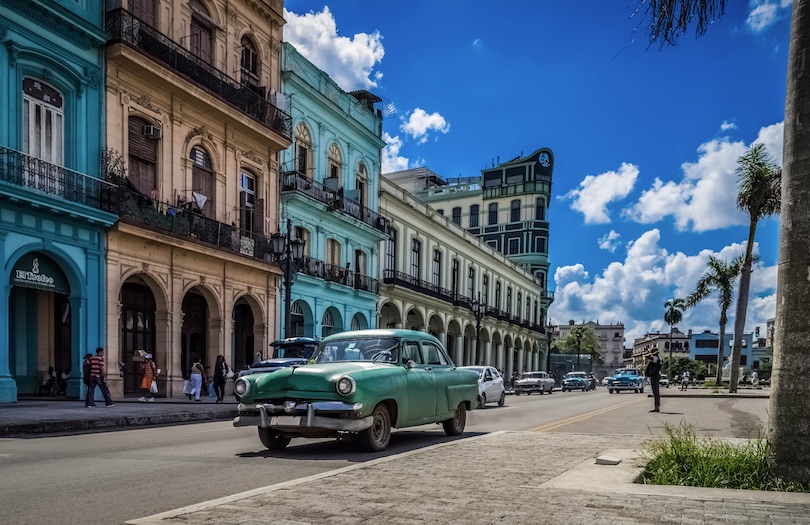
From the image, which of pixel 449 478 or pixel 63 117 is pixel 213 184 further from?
pixel 449 478

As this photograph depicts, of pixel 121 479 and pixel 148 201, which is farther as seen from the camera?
pixel 148 201

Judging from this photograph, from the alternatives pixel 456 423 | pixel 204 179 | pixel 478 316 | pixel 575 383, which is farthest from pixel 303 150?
pixel 575 383

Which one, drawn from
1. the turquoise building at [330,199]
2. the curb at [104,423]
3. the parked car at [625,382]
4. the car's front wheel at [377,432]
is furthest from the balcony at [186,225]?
the parked car at [625,382]

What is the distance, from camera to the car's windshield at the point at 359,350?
34.3 feet

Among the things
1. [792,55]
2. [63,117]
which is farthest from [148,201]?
[792,55]

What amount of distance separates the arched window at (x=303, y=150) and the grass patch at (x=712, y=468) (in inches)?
1064

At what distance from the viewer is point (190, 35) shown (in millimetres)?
26406

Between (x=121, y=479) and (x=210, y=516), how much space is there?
109 inches

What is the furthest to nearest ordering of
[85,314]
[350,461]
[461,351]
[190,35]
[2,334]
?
[461,351] < [190,35] < [85,314] < [2,334] < [350,461]

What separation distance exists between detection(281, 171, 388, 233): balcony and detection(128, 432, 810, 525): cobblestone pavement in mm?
25138

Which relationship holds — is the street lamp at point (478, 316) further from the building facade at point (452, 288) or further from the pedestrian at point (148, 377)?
the pedestrian at point (148, 377)

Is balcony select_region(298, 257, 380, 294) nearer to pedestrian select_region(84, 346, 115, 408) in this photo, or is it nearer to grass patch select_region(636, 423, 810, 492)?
pedestrian select_region(84, 346, 115, 408)

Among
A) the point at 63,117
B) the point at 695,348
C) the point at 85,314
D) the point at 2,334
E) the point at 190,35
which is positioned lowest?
the point at 2,334

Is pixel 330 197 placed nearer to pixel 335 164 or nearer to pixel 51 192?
pixel 335 164
